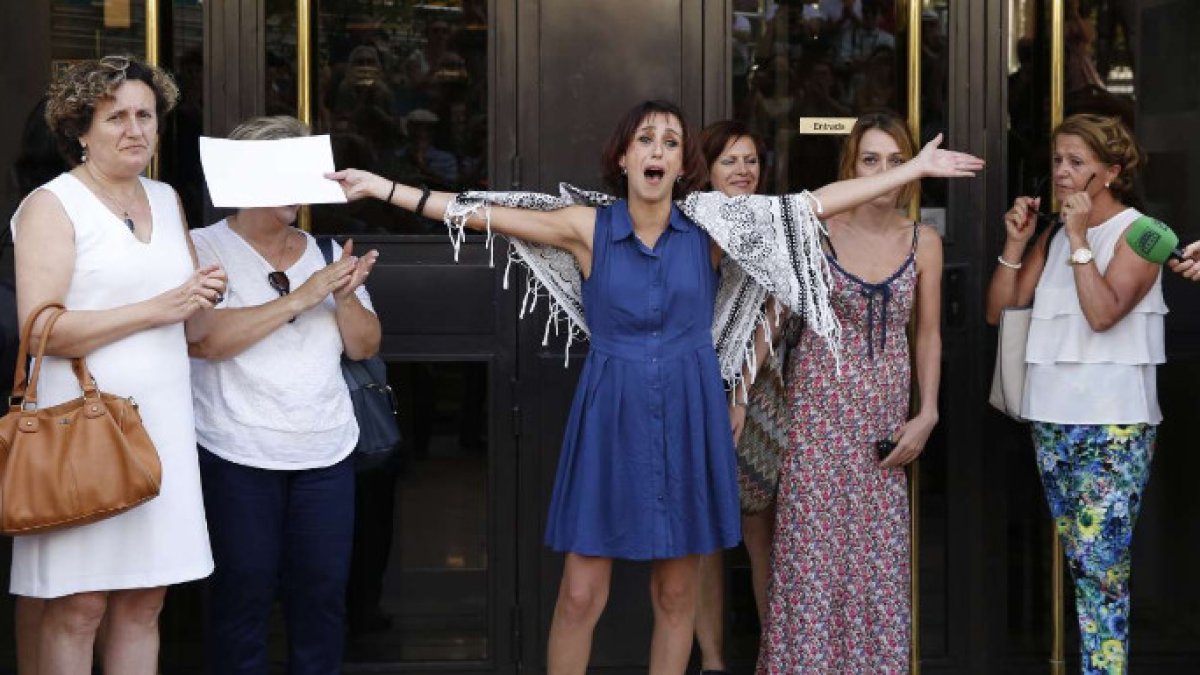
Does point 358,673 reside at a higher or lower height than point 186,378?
lower

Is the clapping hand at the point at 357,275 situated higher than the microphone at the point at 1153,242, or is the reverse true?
the microphone at the point at 1153,242

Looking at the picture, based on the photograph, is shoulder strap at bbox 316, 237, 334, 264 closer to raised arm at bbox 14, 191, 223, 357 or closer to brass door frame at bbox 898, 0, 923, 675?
raised arm at bbox 14, 191, 223, 357

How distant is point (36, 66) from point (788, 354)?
2503 mm

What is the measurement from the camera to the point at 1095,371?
16.6ft

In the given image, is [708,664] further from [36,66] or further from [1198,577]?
[36,66]

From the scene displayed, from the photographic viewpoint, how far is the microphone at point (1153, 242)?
4.86 m

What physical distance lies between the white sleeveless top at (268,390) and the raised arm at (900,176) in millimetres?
1370

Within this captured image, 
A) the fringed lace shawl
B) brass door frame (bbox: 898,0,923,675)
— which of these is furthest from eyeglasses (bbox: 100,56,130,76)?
brass door frame (bbox: 898,0,923,675)

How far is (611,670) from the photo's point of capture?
5.66m

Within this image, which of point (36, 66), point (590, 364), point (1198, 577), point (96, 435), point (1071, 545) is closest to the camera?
point (96, 435)

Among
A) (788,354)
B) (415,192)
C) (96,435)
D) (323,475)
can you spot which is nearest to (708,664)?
(788,354)

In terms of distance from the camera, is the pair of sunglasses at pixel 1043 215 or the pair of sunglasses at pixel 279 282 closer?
the pair of sunglasses at pixel 279 282

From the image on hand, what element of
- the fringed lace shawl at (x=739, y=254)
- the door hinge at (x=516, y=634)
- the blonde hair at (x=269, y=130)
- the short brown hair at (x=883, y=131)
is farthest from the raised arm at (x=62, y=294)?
the short brown hair at (x=883, y=131)

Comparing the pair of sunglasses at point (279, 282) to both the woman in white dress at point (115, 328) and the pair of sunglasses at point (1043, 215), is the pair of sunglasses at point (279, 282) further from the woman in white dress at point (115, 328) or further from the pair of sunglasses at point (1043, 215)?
the pair of sunglasses at point (1043, 215)
